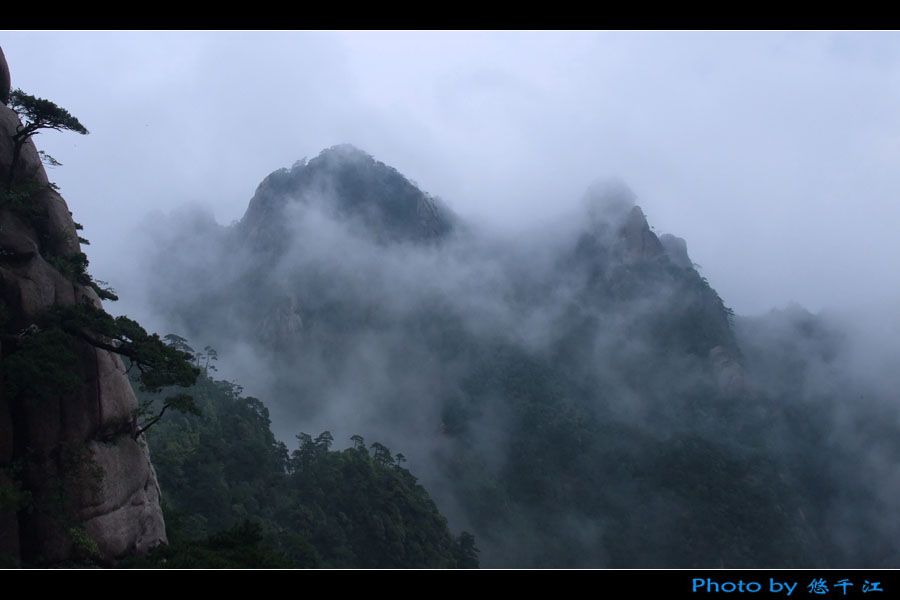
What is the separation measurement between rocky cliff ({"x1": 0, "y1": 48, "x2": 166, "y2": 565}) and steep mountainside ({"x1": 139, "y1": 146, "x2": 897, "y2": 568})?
4669cm

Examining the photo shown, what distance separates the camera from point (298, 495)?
40.5 m

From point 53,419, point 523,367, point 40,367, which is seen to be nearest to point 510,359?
point 523,367

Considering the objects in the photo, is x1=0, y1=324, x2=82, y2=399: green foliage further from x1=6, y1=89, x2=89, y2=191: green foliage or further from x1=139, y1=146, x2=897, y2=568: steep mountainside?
x1=139, y1=146, x2=897, y2=568: steep mountainside

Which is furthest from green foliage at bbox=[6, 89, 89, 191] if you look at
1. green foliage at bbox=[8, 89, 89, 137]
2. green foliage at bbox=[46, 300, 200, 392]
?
green foliage at bbox=[46, 300, 200, 392]

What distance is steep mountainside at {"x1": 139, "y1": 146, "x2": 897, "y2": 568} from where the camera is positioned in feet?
183

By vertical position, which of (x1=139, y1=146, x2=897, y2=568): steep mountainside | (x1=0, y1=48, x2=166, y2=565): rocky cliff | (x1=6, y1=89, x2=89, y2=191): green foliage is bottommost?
(x1=0, y1=48, x2=166, y2=565): rocky cliff

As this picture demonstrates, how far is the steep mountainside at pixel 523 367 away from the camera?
55906 millimetres

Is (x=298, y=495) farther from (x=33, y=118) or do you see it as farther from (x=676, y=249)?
(x=676, y=249)

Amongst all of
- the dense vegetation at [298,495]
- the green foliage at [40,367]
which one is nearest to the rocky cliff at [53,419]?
the green foliage at [40,367]

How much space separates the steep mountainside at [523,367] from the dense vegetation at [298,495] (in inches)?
662

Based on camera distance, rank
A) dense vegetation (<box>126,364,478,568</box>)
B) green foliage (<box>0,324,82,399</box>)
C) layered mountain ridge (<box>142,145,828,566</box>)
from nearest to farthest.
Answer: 1. green foliage (<box>0,324,82,399</box>)
2. dense vegetation (<box>126,364,478,568</box>)
3. layered mountain ridge (<box>142,145,828,566</box>)

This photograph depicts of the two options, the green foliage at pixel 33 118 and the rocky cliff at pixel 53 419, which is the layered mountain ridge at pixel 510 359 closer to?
the rocky cliff at pixel 53 419

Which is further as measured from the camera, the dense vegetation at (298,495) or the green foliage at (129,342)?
the dense vegetation at (298,495)

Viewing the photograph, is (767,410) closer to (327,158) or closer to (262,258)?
(262,258)
